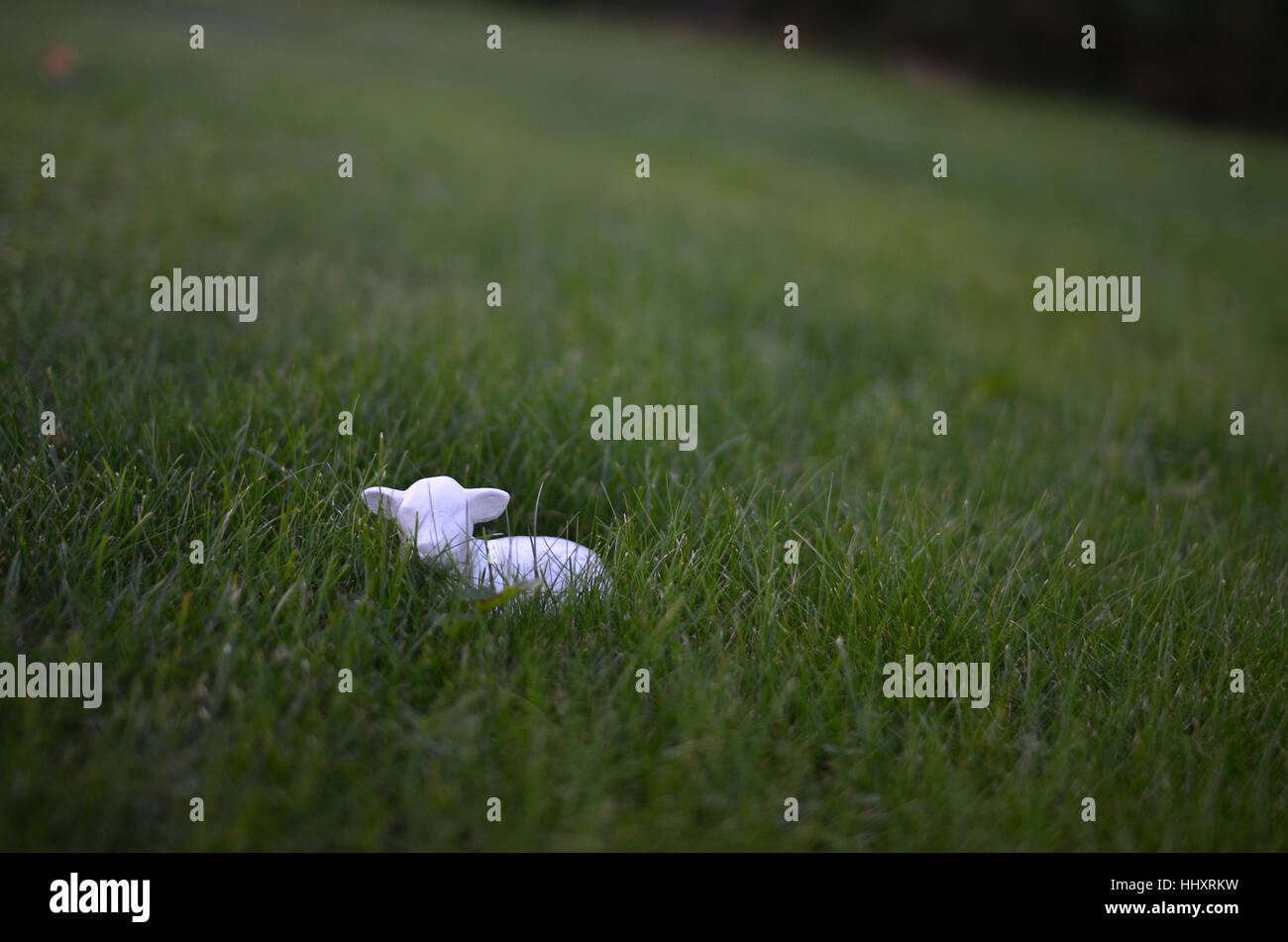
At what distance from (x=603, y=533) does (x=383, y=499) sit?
63cm

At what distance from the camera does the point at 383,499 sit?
194cm

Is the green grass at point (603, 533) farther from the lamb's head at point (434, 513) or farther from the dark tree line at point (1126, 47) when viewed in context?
the dark tree line at point (1126, 47)

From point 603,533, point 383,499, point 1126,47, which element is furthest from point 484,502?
point 1126,47

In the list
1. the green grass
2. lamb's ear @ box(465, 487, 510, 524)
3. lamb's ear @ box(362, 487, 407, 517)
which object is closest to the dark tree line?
the green grass

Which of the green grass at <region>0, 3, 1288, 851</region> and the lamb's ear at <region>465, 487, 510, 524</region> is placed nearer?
the green grass at <region>0, 3, 1288, 851</region>

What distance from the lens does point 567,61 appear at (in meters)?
15.0

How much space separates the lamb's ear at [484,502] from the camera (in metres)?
1.98

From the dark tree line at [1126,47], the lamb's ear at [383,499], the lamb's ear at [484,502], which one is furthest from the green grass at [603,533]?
the dark tree line at [1126,47]

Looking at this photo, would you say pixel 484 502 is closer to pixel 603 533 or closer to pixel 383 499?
pixel 383 499

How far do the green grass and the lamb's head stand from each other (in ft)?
0.20

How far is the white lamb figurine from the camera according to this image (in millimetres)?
1887

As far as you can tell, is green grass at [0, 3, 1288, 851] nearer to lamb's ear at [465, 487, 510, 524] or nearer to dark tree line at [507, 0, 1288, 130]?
lamb's ear at [465, 487, 510, 524]

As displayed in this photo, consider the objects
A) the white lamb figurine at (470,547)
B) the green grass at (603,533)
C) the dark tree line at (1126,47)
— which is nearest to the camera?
the green grass at (603,533)
